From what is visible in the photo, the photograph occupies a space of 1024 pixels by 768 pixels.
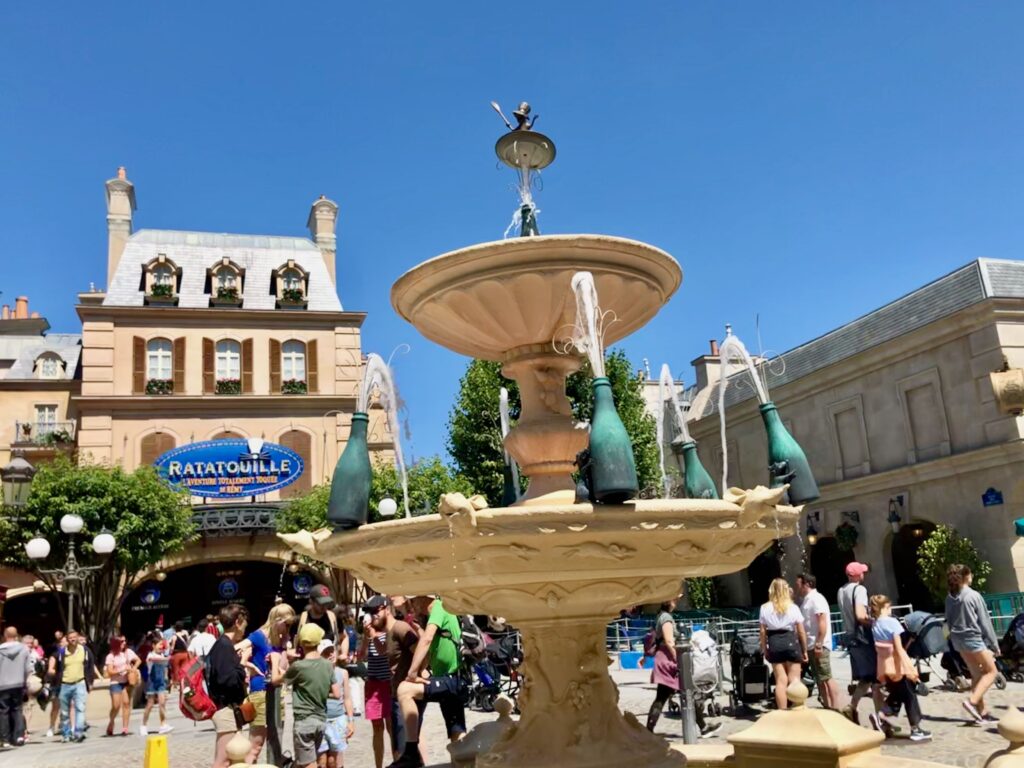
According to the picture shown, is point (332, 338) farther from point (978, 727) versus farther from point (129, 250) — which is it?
point (978, 727)

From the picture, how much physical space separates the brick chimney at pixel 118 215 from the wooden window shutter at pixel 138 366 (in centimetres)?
444

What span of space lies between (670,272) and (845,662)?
41.5 ft

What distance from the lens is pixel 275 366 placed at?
3180 cm

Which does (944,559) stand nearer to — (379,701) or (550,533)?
(379,701)

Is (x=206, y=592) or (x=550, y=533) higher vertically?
(x=206, y=592)

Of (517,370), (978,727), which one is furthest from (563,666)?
(978,727)

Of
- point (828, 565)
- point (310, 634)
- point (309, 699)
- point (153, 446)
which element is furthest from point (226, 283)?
point (309, 699)

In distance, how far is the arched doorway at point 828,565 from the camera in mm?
27328

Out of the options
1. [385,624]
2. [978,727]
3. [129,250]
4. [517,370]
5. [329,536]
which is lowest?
[978,727]

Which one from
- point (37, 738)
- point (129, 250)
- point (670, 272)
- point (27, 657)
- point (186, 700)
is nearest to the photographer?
point (670, 272)

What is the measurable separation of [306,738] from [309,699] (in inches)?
12.0

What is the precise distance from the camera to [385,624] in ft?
27.1

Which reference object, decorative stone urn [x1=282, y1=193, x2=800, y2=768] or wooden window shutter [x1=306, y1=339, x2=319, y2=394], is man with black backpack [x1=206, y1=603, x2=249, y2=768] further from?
wooden window shutter [x1=306, y1=339, x2=319, y2=394]

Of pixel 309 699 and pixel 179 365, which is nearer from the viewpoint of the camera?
pixel 309 699
